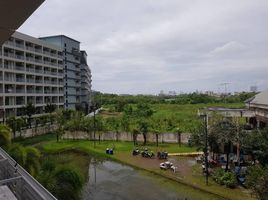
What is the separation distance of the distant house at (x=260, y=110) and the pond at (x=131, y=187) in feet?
37.1

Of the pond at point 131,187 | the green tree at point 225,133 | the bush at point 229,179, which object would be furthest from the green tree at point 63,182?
the green tree at point 225,133

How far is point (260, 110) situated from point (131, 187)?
15.2 metres

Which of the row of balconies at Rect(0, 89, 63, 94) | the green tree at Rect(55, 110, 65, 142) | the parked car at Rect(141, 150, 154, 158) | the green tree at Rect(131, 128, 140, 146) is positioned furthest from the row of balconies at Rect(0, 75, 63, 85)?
the parked car at Rect(141, 150, 154, 158)

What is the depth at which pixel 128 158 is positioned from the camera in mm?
30828

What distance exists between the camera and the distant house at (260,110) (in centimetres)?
2888

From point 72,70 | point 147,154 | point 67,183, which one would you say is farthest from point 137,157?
point 72,70

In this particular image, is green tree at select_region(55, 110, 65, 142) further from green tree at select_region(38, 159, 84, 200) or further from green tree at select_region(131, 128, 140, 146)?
green tree at select_region(38, 159, 84, 200)

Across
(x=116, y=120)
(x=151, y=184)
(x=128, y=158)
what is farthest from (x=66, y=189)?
(x=116, y=120)

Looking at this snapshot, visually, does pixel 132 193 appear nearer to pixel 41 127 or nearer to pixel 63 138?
pixel 63 138

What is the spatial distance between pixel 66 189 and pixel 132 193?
10963mm

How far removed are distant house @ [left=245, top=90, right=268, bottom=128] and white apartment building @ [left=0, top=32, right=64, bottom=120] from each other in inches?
1110

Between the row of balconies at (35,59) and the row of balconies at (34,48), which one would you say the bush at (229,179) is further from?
the row of balconies at (35,59)

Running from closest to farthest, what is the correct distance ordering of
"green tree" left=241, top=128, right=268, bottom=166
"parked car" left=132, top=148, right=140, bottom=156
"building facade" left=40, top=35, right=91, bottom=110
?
1. "green tree" left=241, top=128, right=268, bottom=166
2. "parked car" left=132, top=148, right=140, bottom=156
3. "building facade" left=40, top=35, right=91, bottom=110

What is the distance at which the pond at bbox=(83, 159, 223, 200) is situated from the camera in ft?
67.4
